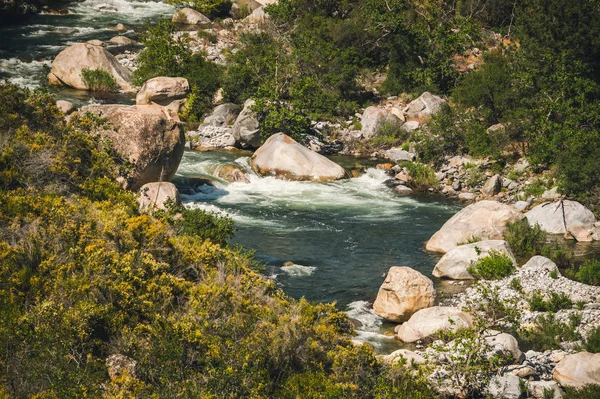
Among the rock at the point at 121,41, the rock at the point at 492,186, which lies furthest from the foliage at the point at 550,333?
the rock at the point at 121,41

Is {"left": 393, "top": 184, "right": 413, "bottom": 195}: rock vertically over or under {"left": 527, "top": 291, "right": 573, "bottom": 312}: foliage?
under

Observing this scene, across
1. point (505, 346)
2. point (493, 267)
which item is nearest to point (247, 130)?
point (493, 267)

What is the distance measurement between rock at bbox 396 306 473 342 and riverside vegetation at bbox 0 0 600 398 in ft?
1.45

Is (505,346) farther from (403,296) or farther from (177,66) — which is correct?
(177,66)

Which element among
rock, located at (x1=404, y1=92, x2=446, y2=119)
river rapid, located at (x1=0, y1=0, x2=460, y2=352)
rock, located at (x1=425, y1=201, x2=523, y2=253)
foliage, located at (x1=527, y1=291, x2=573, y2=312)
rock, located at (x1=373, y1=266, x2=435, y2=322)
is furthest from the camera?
rock, located at (x1=404, y1=92, x2=446, y2=119)

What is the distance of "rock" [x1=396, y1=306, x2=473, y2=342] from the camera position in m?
15.5

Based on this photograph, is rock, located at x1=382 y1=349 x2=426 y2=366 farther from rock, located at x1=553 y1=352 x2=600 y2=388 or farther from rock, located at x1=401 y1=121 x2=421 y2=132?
rock, located at x1=401 y1=121 x2=421 y2=132

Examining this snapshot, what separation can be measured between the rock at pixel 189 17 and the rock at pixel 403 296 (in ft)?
131

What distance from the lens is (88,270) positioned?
465 inches

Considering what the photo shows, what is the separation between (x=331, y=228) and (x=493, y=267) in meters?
6.30

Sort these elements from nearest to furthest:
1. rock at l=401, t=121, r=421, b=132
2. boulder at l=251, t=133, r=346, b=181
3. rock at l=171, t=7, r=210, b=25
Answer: boulder at l=251, t=133, r=346, b=181, rock at l=401, t=121, r=421, b=132, rock at l=171, t=7, r=210, b=25

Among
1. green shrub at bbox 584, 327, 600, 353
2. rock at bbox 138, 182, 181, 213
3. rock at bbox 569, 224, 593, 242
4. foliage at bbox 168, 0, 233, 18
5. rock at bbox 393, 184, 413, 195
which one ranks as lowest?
rock at bbox 393, 184, 413, 195

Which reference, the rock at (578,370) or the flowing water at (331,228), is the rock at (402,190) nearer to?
the flowing water at (331,228)

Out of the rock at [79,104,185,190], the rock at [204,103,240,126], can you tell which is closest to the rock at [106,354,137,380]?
the rock at [79,104,185,190]
